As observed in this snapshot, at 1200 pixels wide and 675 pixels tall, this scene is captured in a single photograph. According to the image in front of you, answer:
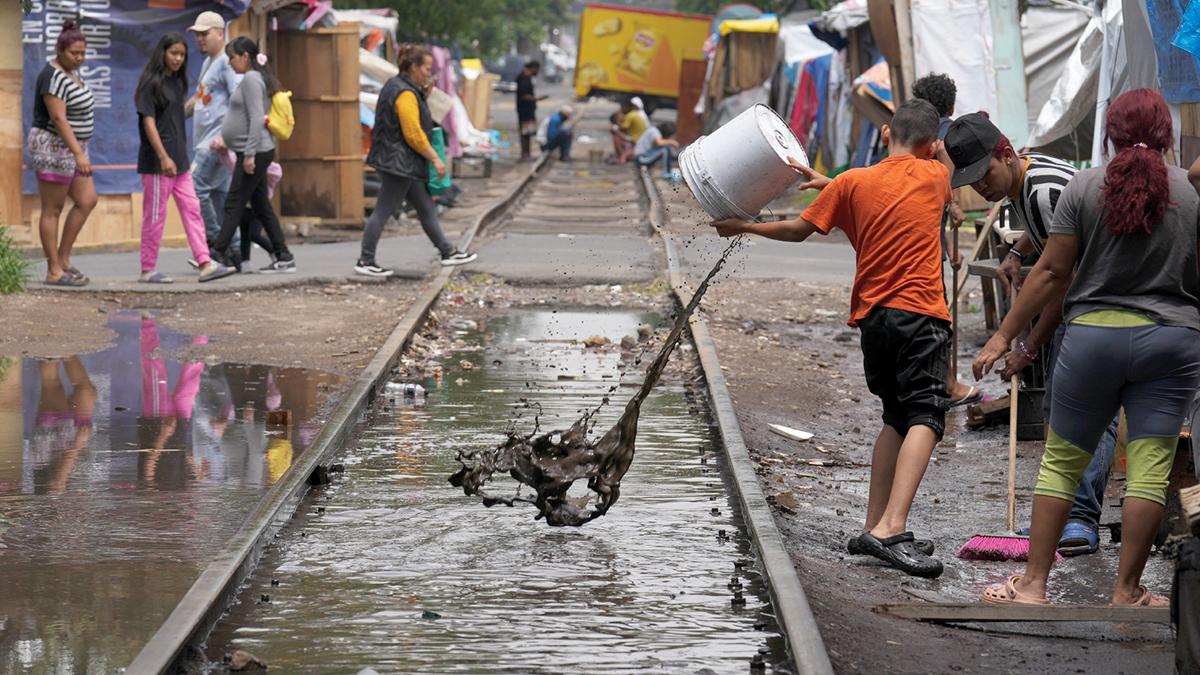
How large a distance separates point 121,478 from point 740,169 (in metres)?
3.07

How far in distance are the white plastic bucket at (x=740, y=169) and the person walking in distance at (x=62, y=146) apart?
7.61 metres

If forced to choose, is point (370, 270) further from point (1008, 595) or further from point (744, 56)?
point (744, 56)

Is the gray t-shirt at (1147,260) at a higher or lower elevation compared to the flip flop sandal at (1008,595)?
higher

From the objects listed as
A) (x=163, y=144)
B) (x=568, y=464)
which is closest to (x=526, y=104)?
(x=163, y=144)

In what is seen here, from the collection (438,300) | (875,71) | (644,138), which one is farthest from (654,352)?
(644,138)

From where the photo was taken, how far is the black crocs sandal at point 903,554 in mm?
6246

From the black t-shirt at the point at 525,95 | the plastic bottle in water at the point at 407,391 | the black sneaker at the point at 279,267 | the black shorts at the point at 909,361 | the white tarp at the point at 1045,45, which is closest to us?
the black shorts at the point at 909,361

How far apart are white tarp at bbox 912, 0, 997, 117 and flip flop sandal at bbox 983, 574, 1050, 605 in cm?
929

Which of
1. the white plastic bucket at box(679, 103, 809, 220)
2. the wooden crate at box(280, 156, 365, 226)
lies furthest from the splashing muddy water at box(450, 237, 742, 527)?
the wooden crate at box(280, 156, 365, 226)

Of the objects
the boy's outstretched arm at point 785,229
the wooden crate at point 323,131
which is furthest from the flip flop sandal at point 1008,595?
the wooden crate at point 323,131

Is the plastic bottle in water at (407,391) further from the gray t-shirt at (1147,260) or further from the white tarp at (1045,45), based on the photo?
the white tarp at (1045,45)

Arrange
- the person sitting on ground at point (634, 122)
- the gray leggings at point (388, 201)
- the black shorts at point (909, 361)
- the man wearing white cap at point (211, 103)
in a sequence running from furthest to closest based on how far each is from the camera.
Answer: the person sitting on ground at point (634, 122) < the gray leggings at point (388, 201) < the man wearing white cap at point (211, 103) < the black shorts at point (909, 361)

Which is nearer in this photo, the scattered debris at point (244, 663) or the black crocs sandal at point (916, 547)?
the scattered debris at point (244, 663)

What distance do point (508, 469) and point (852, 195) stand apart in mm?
1720
